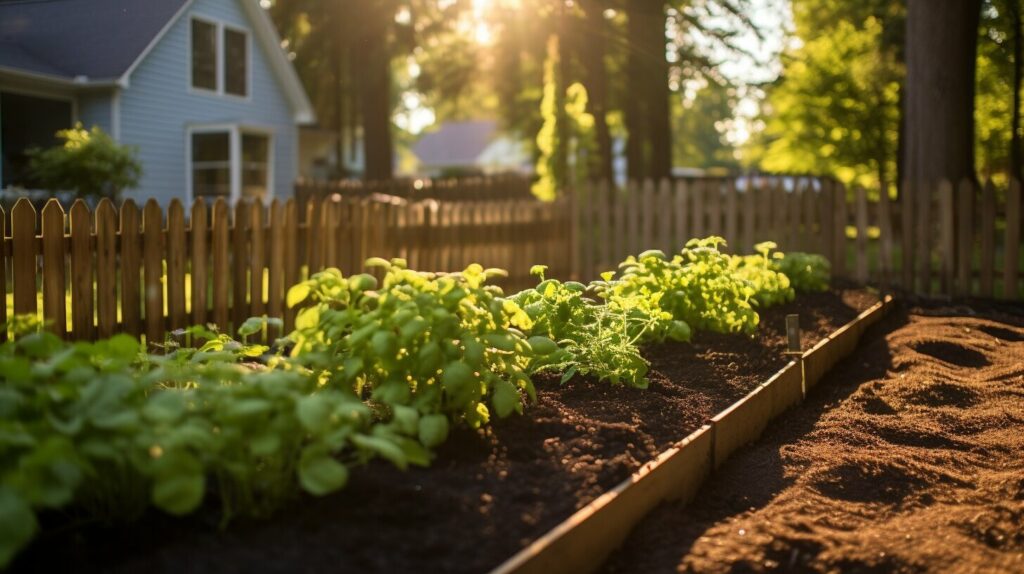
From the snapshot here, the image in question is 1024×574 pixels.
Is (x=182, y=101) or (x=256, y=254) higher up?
(x=182, y=101)

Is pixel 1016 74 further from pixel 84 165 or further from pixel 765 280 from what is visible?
pixel 84 165

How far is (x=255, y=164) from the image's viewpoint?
24531mm

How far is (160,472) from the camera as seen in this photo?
8.15 ft

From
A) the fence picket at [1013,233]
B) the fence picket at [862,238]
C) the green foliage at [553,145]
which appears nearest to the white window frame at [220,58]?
the green foliage at [553,145]

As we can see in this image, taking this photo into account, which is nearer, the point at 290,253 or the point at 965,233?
the point at 290,253

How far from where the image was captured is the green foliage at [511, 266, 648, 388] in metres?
4.71

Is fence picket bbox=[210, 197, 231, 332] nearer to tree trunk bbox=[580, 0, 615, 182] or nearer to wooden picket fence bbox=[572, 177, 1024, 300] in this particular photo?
wooden picket fence bbox=[572, 177, 1024, 300]

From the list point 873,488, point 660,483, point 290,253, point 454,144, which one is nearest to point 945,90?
point 290,253

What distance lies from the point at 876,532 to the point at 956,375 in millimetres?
3314

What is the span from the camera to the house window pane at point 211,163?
23062 millimetres

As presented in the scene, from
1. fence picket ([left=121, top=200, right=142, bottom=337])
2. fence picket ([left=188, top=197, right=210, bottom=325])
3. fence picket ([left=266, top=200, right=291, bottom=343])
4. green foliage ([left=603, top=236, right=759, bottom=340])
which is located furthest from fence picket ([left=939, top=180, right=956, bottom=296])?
fence picket ([left=121, top=200, right=142, bottom=337])

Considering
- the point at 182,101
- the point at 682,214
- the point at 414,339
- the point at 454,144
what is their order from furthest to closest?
the point at 454,144 < the point at 182,101 < the point at 682,214 < the point at 414,339

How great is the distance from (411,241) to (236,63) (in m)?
15.1

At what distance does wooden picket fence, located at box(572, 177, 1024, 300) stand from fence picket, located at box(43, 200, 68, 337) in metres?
8.34
